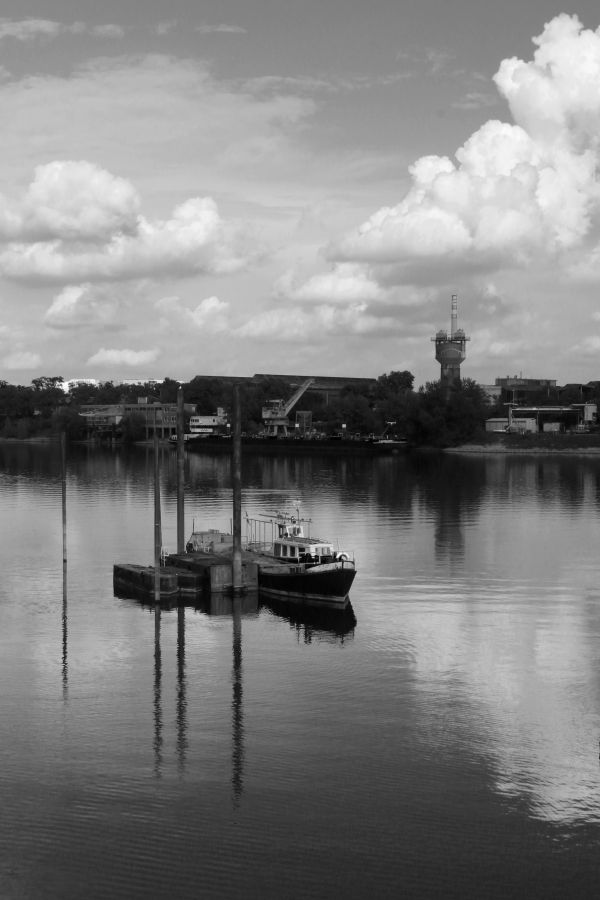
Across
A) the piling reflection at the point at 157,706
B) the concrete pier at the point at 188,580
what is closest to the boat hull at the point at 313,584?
the concrete pier at the point at 188,580

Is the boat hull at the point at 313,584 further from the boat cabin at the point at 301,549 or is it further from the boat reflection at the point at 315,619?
the boat cabin at the point at 301,549

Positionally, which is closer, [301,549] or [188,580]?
[188,580]

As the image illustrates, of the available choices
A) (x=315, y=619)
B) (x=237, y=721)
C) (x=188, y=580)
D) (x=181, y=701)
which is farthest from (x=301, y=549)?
(x=237, y=721)

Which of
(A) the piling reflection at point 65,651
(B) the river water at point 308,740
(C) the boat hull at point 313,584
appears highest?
(C) the boat hull at point 313,584

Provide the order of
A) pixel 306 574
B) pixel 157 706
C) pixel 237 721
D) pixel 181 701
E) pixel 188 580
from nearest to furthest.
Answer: pixel 237 721 < pixel 157 706 < pixel 181 701 < pixel 306 574 < pixel 188 580

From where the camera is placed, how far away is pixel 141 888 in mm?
23094

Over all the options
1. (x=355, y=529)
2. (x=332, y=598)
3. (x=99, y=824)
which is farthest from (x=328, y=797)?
(x=355, y=529)

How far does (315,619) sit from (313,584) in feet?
10.9

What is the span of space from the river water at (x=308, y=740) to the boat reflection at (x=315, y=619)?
250 mm

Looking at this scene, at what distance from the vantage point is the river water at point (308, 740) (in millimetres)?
24094

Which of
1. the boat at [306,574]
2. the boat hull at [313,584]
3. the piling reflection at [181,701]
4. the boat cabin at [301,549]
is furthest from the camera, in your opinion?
the boat cabin at [301,549]

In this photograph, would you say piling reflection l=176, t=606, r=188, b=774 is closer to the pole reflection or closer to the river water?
the river water

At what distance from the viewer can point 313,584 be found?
5434cm

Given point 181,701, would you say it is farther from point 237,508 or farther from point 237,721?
point 237,508
